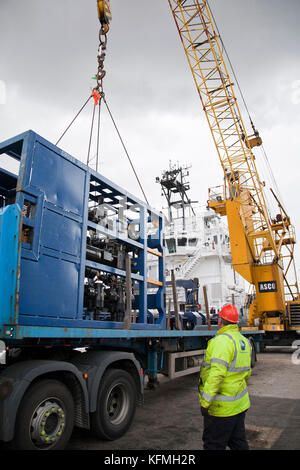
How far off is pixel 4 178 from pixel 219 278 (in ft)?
69.6

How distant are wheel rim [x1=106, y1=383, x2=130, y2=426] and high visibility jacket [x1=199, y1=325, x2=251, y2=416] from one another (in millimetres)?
1896

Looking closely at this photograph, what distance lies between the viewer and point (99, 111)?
24.1 feet

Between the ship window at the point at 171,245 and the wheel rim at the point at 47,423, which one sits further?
the ship window at the point at 171,245

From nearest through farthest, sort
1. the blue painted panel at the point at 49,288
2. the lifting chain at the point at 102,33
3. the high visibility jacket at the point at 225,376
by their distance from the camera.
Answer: the high visibility jacket at the point at 225,376, the blue painted panel at the point at 49,288, the lifting chain at the point at 102,33

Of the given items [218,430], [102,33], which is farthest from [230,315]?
[102,33]

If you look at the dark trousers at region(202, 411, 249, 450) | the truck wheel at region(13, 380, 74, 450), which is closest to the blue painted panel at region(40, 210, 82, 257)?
the truck wheel at region(13, 380, 74, 450)

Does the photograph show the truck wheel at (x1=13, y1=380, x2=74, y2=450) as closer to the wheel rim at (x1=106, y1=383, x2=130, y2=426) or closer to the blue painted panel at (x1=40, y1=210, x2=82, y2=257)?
the wheel rim at (x1=106, y1=383, x2=130, y2=426)

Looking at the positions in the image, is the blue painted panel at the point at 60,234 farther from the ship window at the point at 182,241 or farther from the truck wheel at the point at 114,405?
the ship window at the point at 182,241

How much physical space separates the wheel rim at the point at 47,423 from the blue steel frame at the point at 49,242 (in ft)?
2.48

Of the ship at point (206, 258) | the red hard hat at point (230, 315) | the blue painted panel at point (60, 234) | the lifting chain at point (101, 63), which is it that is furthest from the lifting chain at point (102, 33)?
the ship at point (206, 258)

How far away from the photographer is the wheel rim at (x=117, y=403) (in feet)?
14.4

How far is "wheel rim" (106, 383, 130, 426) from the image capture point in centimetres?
439
